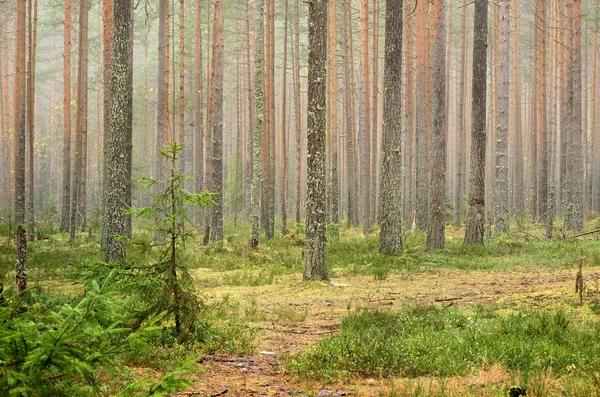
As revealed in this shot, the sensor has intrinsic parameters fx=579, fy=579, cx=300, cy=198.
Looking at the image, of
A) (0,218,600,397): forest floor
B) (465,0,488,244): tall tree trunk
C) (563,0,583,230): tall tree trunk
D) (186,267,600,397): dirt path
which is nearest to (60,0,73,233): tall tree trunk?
(0,218,600,397): forest floor

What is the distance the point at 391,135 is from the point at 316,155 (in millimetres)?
4098

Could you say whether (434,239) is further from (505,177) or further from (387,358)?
→ (387,358)

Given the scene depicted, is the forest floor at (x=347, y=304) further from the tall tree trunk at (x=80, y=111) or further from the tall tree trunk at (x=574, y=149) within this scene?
the tall tree trunk at (x=80, y=111)

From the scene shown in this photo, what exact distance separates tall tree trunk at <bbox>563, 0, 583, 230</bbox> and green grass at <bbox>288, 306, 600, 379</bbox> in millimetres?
17698

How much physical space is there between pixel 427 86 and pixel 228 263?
41.0ft

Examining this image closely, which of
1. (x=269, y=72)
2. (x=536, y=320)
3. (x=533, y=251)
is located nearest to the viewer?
(x=536, y=320)

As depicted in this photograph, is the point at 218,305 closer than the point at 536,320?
No

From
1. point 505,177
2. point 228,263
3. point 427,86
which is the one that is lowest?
point 228,263

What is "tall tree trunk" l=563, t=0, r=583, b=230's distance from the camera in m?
22.9

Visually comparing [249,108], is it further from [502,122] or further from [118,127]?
[118,127]

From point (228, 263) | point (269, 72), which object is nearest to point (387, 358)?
point (228, 263)

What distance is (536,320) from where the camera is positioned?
Answer: 666 centimetres

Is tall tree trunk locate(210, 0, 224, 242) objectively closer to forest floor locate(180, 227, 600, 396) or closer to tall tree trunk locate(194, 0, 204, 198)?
forest floor locate(180, 227, 600, 396)

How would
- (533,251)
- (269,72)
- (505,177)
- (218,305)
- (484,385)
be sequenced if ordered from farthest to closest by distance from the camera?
1. (269,72)
2. (505,177)
3. (533,251)
4. (218,305)
5. (484,385)
